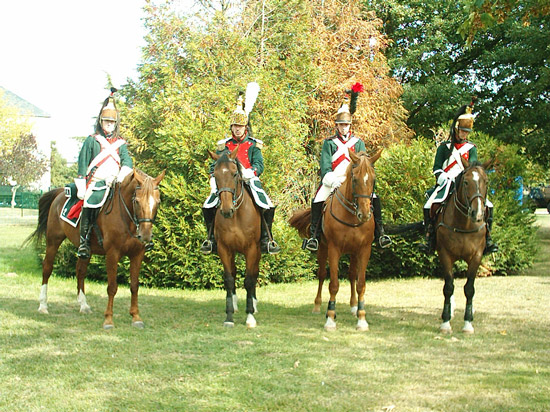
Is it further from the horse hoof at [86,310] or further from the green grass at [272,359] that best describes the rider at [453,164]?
the horse hoof at [86,310]

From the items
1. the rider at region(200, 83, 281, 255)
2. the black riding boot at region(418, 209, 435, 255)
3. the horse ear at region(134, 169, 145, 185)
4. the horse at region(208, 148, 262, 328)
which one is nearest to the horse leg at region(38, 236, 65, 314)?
the horse ear at region(134, 169, 145, 185)

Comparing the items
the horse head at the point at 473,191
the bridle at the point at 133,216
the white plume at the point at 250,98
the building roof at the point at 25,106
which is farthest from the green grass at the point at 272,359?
the building roof at the point at 25,106

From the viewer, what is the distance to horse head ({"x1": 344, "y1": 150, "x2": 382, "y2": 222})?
787cm

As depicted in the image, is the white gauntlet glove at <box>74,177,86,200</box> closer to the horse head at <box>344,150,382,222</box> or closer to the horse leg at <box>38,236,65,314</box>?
the horse leg at <box>38,236,65,314</box>

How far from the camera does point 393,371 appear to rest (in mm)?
6266

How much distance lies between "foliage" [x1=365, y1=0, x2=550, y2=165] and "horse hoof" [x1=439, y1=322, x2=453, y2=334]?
45.9ft

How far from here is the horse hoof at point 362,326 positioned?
8367 mm

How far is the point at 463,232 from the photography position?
8273 millimetres

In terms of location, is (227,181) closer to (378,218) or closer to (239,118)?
(239,118)

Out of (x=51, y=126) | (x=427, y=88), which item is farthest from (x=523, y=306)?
(x=51, y=126)

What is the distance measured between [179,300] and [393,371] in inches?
228

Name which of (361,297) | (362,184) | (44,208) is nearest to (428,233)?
(361,297)

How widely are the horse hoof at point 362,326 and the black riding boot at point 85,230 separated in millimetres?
4274

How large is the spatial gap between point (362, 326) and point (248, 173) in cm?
285
